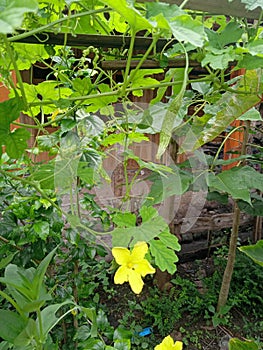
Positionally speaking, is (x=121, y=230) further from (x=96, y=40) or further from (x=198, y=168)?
(x=198, y=168)

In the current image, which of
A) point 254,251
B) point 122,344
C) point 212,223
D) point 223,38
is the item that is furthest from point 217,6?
point 212,223

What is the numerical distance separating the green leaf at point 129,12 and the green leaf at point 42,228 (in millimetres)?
697

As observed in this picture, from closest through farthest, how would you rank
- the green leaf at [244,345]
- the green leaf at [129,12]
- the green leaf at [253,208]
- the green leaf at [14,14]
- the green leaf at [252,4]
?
the green leaf at [14,14]
the green leaf at [129,12]
the green leaf at [252,4]
the green leaf at [244,345]
the green leaf at [253,208]

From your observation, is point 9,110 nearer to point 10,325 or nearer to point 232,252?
point 10,325

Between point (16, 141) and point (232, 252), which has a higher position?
point (16, 141)

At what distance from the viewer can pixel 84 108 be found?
0.85m

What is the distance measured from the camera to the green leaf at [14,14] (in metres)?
0.23

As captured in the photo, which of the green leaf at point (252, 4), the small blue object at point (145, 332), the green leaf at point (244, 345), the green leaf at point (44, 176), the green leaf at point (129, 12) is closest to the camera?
the green leaf at point (129, 12)

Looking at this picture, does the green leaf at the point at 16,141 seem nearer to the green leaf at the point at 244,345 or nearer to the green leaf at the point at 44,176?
the green leaf at the point at 44,176

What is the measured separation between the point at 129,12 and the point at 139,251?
368 millimetres

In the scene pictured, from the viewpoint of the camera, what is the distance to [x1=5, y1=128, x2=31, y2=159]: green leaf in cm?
57

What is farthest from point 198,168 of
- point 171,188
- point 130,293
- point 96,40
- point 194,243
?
point 194,243

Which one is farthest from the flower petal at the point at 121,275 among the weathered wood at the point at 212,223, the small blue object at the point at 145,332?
the weathered wood at the point at 212,223

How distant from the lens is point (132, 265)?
60cm
